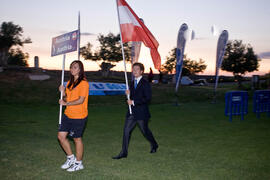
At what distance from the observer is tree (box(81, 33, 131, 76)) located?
43969 millimetres

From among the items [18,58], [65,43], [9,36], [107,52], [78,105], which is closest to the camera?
[78,105]

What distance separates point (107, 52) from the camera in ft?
145

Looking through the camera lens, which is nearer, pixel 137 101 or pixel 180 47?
pixel 137 101

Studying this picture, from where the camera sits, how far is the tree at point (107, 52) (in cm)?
4397

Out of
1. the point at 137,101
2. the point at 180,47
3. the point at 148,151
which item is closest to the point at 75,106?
the point at 137,101

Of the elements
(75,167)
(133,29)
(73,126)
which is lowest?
(75,167)

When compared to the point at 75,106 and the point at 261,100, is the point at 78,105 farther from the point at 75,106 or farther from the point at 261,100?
the point at 261,100

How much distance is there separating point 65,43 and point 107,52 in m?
38.2

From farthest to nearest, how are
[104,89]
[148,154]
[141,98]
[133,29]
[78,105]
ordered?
1. [104,89]
2. [133,29]
3. [148,154]
4. [141,98]
5. [78,105]

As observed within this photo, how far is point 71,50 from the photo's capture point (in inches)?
246

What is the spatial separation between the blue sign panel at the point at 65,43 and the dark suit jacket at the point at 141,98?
1.51 m

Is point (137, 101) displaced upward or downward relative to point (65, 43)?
downward

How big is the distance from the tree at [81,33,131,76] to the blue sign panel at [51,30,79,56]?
37.0 metres

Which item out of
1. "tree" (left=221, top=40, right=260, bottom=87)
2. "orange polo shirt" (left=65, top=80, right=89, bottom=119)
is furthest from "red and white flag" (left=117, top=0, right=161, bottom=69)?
"tree" (left=221, top=40, right=260, bottom=87)
